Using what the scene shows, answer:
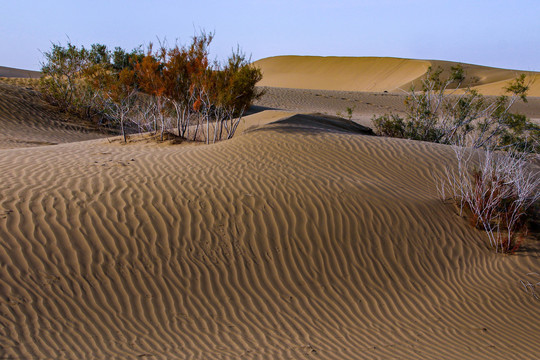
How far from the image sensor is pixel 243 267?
594 centimetres

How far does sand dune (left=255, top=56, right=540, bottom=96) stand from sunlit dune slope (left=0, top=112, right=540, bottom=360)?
47896 millimetres

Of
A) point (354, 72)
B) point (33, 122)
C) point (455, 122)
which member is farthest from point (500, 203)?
point (354, 72)

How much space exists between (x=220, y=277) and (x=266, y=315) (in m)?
0.78

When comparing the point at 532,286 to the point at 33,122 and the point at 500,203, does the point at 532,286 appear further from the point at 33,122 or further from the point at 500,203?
the point at 33,122

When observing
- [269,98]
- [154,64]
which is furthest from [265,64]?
[154,64]

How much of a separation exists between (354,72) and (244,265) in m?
68.0

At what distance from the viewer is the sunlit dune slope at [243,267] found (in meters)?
4.79

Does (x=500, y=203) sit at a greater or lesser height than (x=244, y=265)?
greater

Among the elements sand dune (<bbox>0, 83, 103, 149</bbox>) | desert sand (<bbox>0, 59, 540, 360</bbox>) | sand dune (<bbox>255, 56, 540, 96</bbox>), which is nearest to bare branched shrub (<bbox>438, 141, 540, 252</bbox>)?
desert sand (<bbox>0, 59, 540, 360</bbox>)

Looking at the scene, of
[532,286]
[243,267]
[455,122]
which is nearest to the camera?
[243,267]

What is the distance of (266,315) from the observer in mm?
5309

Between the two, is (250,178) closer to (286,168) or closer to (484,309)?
(286,168)

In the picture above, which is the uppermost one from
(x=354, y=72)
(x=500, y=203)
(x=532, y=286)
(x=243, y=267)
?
(x=354, y=72)

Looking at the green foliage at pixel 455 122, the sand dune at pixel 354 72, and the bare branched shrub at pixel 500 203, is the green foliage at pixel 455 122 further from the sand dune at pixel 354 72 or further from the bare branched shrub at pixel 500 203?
the sand dune at pixel 354 72
